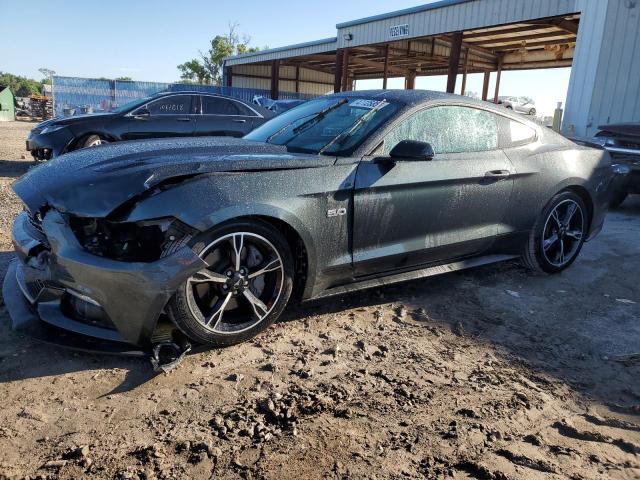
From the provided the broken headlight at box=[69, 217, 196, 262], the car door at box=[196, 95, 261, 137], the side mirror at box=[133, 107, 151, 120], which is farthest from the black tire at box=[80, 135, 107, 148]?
the broken headlight at box=[69, 217, 196, 262]

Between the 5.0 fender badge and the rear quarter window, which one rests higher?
the rear quarter window

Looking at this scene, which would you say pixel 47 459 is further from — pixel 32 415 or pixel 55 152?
pixel 55 152

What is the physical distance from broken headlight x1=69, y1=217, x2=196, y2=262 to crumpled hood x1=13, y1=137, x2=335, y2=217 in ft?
0.36

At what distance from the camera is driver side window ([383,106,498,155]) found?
3480 millimetres

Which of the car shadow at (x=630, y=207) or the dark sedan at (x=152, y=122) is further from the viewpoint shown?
the dark sedan at (x=152, y=122)

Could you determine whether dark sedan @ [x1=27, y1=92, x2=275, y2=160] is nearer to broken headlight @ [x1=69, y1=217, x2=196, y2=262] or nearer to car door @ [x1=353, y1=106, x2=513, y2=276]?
car door @ [x1=353, y1=106, x2=513, y2=276]

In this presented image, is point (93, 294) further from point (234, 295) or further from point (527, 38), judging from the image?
point (527, 38)

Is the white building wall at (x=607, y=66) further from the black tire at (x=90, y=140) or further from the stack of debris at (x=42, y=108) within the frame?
the stack of debris at (x=42, y=108)

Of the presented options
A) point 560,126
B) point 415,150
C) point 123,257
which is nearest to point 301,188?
point 415,150

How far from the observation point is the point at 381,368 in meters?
2.76

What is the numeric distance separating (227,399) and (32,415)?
0.87 meters

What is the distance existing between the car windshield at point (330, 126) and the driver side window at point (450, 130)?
0.53ft

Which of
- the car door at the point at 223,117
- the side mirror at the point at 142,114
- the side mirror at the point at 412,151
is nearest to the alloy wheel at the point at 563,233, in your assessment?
the side mirror at the point at 412,151

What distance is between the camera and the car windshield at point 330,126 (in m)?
3.35
